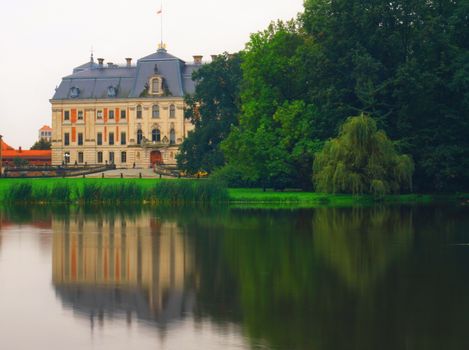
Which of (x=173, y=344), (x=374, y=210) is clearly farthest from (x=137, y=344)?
(x=374, y=210)

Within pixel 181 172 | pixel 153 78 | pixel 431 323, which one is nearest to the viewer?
pixel 431 323

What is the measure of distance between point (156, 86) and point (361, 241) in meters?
79.2

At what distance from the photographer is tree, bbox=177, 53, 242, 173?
63.9 metres

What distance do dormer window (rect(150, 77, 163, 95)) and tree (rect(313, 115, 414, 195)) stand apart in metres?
59.4

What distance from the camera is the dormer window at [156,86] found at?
9975 centimetres

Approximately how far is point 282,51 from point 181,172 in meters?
24.6

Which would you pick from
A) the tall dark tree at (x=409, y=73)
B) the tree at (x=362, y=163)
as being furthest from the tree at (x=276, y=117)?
the tree at (x=362, y=163)

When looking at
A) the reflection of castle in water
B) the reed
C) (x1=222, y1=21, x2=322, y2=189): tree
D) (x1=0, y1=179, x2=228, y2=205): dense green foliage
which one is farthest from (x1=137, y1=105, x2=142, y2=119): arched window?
the reflection of castle in water

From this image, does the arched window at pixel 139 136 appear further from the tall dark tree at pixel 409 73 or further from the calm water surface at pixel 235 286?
the calm water surface at pixel 235 286

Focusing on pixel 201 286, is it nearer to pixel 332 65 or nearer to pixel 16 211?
pixel 16 211

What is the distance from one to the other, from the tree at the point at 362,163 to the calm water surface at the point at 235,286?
13.1m

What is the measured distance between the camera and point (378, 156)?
138 feet

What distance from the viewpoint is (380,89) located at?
1783 inches

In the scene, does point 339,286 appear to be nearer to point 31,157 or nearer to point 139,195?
point 139,195
